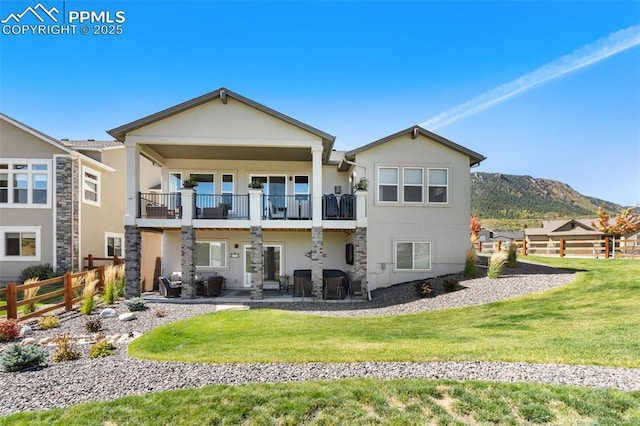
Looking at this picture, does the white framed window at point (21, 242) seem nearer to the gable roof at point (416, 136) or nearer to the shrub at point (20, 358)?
the shrub at point (20, 358)

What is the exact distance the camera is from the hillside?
286ft

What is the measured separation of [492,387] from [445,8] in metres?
13.3

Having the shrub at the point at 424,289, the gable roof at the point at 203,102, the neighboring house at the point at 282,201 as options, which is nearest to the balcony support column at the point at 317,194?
the neighboring house at the point at 282,201

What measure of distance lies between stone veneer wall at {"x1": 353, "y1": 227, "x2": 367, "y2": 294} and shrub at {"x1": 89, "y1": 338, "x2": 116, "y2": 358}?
8983mm

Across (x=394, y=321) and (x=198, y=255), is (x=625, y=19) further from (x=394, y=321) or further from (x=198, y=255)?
(x=198, y=255)

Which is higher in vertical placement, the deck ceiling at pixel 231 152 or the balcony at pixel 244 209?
the deck ceiling at pixel 231 152

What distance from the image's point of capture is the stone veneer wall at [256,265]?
1349 cm

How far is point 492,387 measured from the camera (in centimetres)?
473

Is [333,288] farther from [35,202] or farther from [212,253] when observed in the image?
[35,202]

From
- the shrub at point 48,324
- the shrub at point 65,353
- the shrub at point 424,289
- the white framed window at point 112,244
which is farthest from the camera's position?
the white framed window at point 112,244

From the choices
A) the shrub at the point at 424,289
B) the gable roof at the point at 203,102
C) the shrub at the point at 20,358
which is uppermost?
the gable roof at the point at 203,102

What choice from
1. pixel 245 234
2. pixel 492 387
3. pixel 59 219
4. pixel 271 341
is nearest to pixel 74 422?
pixel 271 341

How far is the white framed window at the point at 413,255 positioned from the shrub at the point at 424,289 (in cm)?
173

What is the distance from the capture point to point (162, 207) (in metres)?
Answer: 14.3
